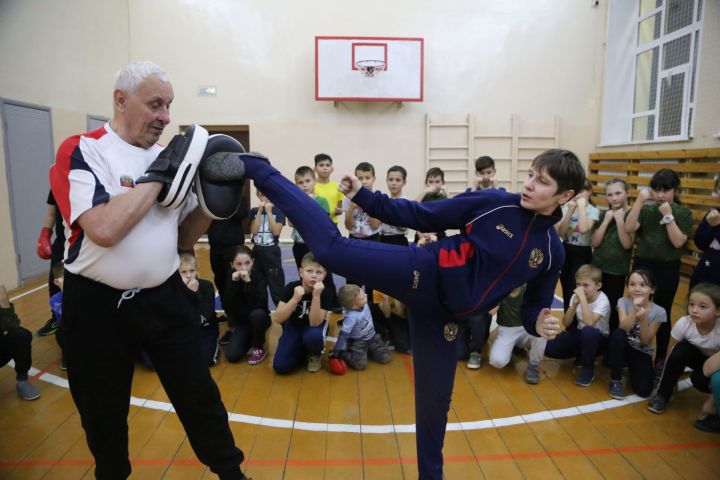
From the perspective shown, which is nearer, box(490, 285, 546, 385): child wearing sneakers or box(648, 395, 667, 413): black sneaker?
box(648, 395, 667, 413): black sneaker

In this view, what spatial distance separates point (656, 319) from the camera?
348cm

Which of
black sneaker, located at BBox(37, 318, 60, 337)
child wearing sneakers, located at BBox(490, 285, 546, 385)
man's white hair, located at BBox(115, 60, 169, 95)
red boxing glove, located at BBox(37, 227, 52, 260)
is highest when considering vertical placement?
man's white hair, located at BBox(115, 60, 169, 95)

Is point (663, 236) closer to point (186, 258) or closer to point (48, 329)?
point (186, 258)

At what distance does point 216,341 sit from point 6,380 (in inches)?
59.7

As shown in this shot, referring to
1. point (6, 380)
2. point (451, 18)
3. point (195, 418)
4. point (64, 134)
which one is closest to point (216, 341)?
point (6, 380)

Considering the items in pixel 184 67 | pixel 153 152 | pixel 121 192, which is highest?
pixel 184 67

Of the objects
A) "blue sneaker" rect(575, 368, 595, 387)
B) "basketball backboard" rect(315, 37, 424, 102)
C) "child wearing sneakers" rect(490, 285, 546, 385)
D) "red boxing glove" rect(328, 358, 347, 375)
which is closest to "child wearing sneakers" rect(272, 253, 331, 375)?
"red boxing glove" rect(328, 358, 347, 375)

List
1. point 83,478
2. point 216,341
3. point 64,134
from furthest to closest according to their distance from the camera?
point 64,134 < point 216,341 < point 83,478

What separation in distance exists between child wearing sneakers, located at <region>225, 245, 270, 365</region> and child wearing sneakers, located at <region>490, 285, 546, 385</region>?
1.89m

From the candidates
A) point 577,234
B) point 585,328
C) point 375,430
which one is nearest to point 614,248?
point 577,234

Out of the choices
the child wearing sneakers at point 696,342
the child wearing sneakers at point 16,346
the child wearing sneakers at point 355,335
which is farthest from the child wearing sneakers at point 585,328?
the child wearing sneakers at point 16,346

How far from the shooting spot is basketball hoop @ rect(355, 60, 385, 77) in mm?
9164

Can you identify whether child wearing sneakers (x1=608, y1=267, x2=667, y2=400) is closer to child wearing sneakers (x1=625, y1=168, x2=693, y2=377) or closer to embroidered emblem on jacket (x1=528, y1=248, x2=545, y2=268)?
child wearing sneakers (x1=625, y1=168, x2=693, y2=377)

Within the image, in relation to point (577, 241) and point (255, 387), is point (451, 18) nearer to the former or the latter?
point (577, 241)
